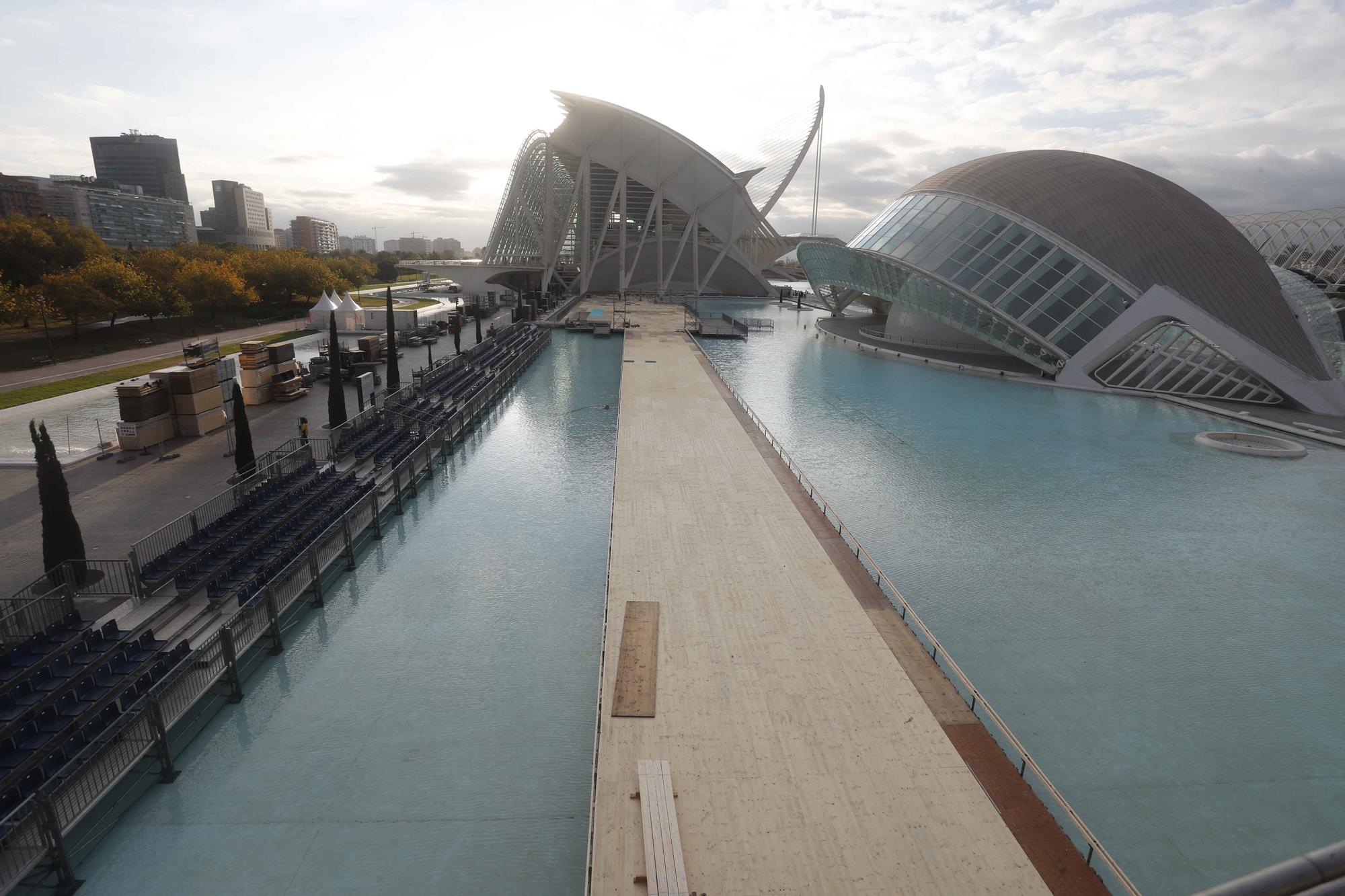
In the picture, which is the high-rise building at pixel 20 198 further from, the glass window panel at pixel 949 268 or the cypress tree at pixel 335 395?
the glass window panel at pixel 949 268

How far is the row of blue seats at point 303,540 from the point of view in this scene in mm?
11097

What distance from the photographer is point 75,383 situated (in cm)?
2772

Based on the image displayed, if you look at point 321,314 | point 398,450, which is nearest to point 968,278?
point 398,450

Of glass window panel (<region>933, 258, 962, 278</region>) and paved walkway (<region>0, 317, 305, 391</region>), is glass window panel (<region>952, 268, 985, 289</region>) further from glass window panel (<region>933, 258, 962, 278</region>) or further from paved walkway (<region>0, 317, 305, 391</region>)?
paved walkway (<region>0, 317, 305, 391</region>)

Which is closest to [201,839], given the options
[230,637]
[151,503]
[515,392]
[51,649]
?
[230,637]

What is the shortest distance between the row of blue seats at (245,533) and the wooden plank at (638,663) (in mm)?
7282

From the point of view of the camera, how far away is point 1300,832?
712 cm

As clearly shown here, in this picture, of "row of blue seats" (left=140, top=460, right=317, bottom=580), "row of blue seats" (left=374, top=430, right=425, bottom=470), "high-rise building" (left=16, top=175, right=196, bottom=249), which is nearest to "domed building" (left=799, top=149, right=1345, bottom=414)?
"row of blue seats" (left=374, top=430, right=425, bottom=470)

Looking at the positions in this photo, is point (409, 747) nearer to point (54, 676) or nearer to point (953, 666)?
point (54, 676)

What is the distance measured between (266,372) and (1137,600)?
89.1 ft

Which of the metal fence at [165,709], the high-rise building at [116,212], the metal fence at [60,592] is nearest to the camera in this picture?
the metal fence at [165,709]

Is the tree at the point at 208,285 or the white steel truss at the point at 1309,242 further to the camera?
the white steel truss at the point at 1309,242

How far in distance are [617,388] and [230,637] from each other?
20.7 m

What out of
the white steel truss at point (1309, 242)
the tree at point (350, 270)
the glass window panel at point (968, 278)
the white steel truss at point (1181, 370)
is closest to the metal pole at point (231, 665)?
the glass window panel at point (968, 278)
